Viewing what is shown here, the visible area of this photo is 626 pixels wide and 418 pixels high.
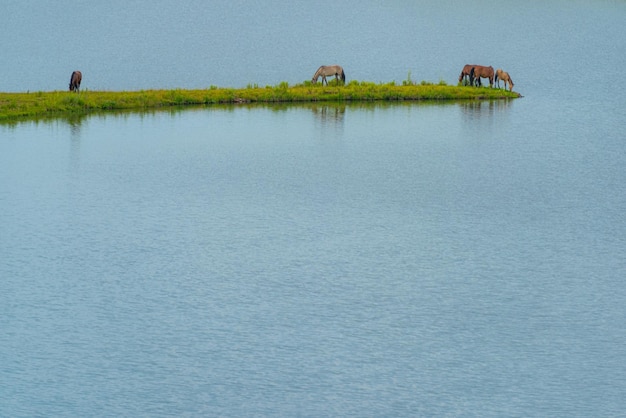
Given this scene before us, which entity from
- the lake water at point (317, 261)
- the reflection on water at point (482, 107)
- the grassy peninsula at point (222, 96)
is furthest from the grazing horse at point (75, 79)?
the reflection on water at point (482, 107)

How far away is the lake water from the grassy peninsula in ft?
5.13

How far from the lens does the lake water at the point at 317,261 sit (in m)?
17.8

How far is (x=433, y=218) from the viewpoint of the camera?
1154 inches

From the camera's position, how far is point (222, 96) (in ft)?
178

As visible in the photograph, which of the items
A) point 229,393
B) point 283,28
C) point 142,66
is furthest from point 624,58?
point 229,393

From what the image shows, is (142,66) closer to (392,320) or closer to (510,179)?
(510,179)

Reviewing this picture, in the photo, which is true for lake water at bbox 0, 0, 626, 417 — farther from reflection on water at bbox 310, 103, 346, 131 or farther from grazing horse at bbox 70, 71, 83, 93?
grazing horse at bbox 70, 71, 83, 93

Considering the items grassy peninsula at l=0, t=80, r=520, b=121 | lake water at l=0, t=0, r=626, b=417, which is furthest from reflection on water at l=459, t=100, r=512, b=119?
grassy peninsula at l=0, t=80, r=520, b=121

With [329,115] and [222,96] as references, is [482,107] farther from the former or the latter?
[222,96]

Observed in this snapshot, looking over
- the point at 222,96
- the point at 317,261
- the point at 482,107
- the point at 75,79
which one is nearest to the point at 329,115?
the point at 222,96

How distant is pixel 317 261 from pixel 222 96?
3048 cm

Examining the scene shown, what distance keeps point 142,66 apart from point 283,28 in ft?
101

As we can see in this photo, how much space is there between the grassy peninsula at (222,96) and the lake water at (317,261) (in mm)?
1564

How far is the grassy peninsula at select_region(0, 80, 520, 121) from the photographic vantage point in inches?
1948
